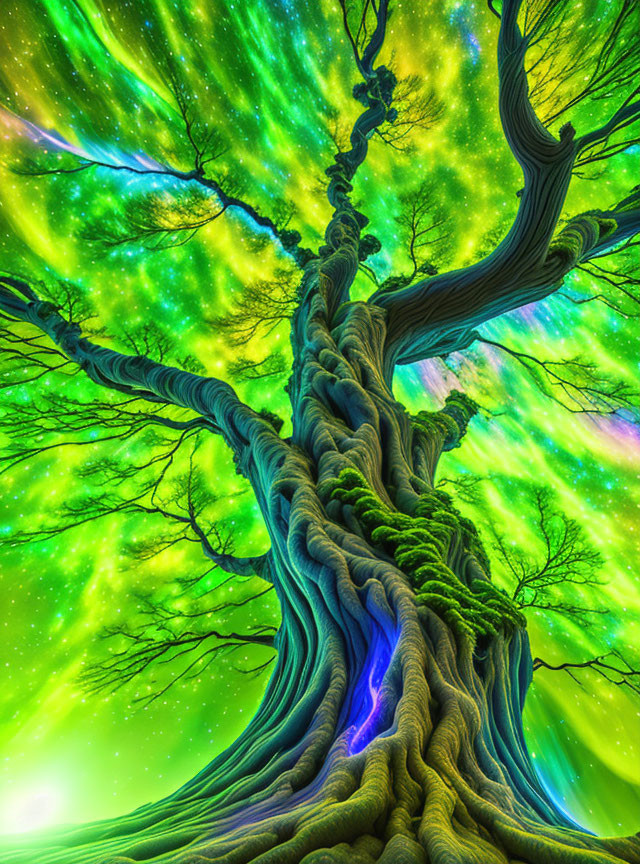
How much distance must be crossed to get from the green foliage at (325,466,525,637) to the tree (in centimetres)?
1

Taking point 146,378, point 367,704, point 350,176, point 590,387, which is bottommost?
point 367,704

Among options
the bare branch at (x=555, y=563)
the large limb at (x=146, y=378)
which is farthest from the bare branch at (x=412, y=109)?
the bare branch at (x=555, y=563)

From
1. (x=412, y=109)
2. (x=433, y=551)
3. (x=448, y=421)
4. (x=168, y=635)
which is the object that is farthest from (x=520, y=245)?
(x=168, y=635)

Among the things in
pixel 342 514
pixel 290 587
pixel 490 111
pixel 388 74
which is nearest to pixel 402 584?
pixel 342 514

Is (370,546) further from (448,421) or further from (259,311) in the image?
(259,311)

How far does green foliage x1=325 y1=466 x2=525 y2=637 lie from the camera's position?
2.06 metres

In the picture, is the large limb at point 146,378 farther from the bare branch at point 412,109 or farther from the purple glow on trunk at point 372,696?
the bare branch at point 412,109

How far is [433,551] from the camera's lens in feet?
7.74

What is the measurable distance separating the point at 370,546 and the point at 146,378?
3040 mm

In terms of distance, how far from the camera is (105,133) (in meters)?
6.22

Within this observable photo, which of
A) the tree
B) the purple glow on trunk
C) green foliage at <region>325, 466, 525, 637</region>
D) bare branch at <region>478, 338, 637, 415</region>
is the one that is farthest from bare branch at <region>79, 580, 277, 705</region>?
the purple glow on trunk

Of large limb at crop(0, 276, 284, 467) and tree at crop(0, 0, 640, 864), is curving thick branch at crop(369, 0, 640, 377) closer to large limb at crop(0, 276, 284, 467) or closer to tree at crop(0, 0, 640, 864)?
tree at crop(0, 0, 640, 864)

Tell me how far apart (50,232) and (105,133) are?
1.43 m

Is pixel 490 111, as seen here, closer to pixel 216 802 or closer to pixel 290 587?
pixel 290 587
